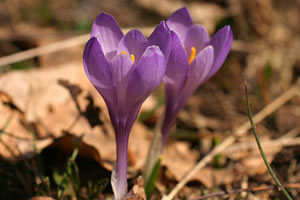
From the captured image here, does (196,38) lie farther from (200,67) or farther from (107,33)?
(107,33)

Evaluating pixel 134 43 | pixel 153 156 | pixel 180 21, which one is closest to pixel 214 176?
pixel 153 156

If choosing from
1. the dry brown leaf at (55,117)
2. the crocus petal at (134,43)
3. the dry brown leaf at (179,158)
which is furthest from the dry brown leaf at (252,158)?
the crocus petal at (134,43)

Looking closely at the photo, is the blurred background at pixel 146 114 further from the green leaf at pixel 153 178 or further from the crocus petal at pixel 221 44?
the crocus petal at pixel 221 44

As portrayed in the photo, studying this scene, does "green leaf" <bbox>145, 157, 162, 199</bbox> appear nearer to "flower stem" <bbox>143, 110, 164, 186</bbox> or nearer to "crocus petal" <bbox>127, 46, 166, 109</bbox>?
"flower stem" <bbox>143, 110, 164, 186</bbox>

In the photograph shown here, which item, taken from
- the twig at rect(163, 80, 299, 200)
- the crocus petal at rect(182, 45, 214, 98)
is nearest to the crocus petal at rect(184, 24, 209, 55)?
the crocus petal at rect(182, 45, 214, 98)

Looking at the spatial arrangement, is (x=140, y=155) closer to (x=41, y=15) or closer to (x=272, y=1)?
(x=41, y=15)
